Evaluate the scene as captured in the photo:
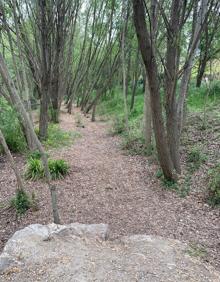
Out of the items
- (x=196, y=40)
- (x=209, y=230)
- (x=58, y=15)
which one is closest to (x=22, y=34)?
(x=58, y=15)

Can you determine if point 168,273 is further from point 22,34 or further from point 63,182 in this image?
point 22,34

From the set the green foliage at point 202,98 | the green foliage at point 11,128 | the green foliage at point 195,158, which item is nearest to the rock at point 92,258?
the green foliage at point 195,158

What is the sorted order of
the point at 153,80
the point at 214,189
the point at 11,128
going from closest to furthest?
the point at 153,80 < the point at 214,189 < the point at 11,128

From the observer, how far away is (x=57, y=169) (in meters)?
5.74

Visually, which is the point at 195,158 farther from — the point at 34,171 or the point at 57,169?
the point at 34,171

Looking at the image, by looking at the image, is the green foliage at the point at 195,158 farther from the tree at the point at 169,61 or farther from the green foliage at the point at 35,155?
the green foliage at the point at 35,155

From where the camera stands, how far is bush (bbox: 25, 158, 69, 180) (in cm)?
563

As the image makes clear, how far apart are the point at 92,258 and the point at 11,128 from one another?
17.1 ft

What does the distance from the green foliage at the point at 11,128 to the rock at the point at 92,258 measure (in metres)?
4.30

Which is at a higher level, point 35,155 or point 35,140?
point 35,140

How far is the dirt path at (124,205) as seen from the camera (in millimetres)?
3881

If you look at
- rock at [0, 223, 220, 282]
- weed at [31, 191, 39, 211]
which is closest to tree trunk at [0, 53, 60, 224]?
rock at [0, 223, 220, 282]

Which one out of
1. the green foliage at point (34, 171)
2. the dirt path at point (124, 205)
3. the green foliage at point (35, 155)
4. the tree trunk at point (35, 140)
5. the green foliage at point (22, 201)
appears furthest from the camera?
the green foliage at point (35, 155)

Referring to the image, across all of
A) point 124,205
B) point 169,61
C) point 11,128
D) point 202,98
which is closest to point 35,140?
point 124,205
